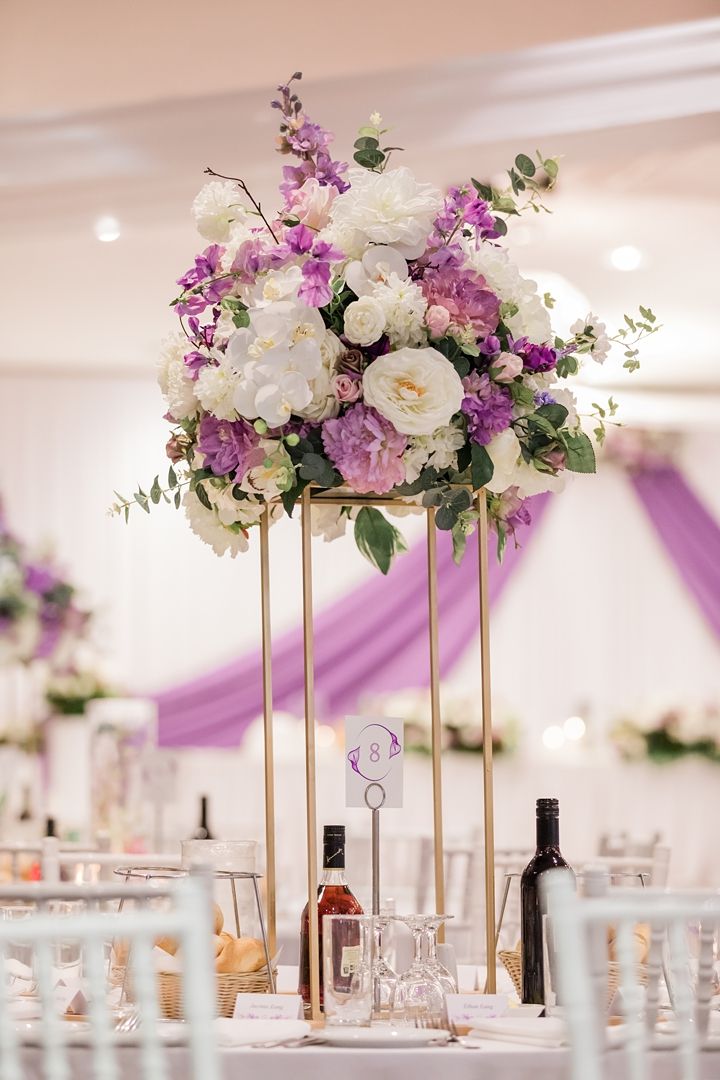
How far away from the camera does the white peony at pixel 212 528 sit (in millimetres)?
2191

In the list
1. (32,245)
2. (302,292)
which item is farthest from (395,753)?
(32,245)

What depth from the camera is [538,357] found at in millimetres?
2055

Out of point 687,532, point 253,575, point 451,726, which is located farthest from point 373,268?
point 687,532

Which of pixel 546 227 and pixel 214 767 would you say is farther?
pixel 214 767

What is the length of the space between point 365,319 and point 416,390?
11 cm

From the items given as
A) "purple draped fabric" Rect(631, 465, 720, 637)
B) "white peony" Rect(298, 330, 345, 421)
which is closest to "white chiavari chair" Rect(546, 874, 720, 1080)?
"white peony" Rect(298, 330, 345, 421)

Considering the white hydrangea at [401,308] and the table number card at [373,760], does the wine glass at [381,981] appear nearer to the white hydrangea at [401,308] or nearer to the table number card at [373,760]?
the table number card at [373,760]

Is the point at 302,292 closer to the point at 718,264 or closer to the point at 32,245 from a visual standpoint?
the point at 32,245

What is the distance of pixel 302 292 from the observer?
194 cm

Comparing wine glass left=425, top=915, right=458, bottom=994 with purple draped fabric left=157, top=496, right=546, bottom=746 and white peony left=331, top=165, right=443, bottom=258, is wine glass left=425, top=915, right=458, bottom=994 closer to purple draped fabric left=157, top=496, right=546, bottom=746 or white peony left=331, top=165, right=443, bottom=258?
white peony left=331, top=165, right=443, bottom=258

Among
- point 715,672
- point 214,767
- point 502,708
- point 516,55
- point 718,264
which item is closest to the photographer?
point 516,55

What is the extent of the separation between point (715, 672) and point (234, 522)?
24.3 feet

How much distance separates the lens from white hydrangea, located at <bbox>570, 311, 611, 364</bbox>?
2105 mm

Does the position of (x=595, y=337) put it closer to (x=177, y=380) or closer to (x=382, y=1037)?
(x=177, y=380)
